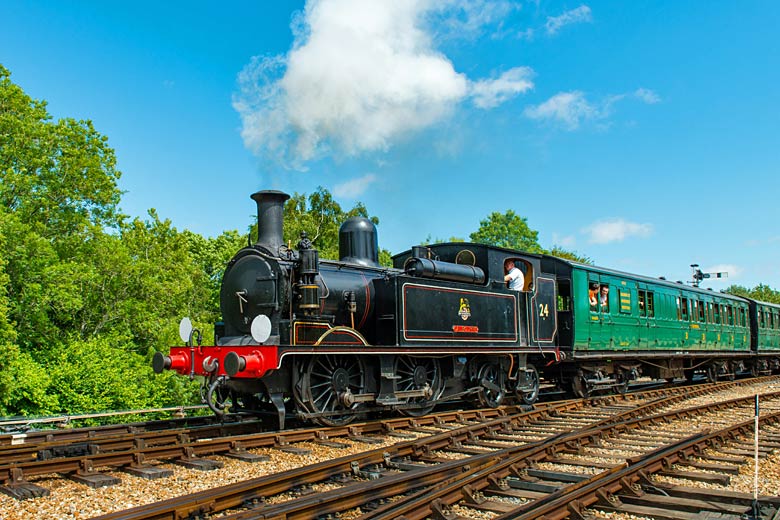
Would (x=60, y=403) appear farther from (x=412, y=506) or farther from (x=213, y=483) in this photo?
(x=412, y=506)

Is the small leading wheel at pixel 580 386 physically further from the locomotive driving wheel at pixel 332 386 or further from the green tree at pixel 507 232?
the green tree at pixel 507 232

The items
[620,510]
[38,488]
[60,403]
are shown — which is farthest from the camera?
[60,403]

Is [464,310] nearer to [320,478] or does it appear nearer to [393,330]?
[393,330]

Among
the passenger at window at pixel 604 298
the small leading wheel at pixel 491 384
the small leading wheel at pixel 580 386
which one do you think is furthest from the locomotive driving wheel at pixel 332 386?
the passenger at window at pixel 604 298

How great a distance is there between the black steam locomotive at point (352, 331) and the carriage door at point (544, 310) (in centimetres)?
43

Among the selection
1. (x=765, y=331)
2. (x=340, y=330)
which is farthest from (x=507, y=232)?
(x=340, y=330)

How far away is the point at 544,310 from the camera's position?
41.3 ft

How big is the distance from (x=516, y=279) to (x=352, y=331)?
436 centimetres

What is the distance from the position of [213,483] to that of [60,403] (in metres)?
10.8

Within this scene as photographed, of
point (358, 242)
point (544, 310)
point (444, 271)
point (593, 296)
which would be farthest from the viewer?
point (593, 296)

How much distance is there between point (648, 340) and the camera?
1593 cm

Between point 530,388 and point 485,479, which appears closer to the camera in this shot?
point 485,479

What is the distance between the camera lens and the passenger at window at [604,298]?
46.7 feet

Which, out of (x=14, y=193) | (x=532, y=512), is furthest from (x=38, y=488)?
(x=14, y=193)
